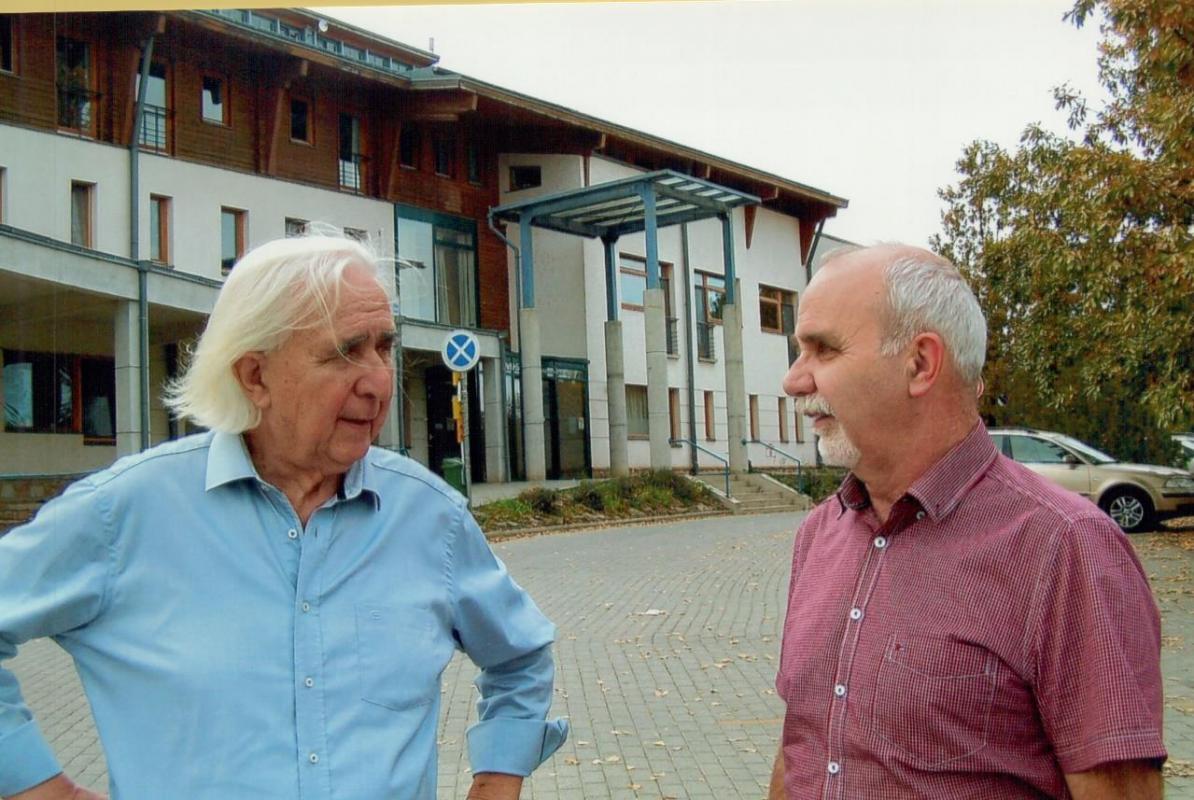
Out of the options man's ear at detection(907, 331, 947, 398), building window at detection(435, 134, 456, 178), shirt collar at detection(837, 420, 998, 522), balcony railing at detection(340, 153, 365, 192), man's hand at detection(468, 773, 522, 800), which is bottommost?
man's hand at detection(468, 773, 522, 800)

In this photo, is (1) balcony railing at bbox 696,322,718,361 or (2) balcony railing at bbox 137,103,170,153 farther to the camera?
(1) balcony railing at bbox 696,322,718,361

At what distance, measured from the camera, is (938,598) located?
1.96 meters

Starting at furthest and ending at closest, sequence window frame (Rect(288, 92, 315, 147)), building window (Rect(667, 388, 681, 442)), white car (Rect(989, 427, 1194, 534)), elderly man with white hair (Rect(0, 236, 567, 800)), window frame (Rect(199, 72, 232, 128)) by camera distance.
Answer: building window (Rect(667, 388, 681, 442)) → white car (Rect(989, 427, 1194, 534)) → window frame (Rect(288, 92, 315, 147)) → window frame (Rect(199, 72, 232, 128)) → elderly man with white hair (Rect(0, 236, 567, 800))

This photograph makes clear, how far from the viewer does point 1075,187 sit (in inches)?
352

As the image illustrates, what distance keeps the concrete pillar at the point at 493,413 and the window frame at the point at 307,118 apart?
13874 mm

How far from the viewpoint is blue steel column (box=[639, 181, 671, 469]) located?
23438 mm

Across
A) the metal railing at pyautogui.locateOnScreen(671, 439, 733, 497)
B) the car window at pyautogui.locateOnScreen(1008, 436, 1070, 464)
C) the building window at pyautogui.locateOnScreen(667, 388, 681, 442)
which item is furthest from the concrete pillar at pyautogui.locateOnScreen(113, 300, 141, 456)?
the building window at pyautogui.locateOnScreen(667, 388, 681, 442)

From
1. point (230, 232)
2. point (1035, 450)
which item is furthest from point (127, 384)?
point (1035, 450)

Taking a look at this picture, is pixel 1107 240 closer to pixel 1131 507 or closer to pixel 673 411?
pixel 1131 507

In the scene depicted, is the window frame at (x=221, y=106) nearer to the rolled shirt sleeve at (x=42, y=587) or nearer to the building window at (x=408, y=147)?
the building window at (x=408, y=147)

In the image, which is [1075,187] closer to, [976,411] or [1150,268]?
[1150,268]

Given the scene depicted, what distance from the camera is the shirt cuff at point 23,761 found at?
6.20 ft

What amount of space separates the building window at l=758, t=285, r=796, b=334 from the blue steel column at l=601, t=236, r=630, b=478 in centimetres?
596

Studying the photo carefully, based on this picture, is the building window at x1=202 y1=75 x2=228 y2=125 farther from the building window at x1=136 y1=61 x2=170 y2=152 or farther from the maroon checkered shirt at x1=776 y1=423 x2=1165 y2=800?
the maroon checkered shirt at x1=776 y1=423 x2=1165 y2=800
